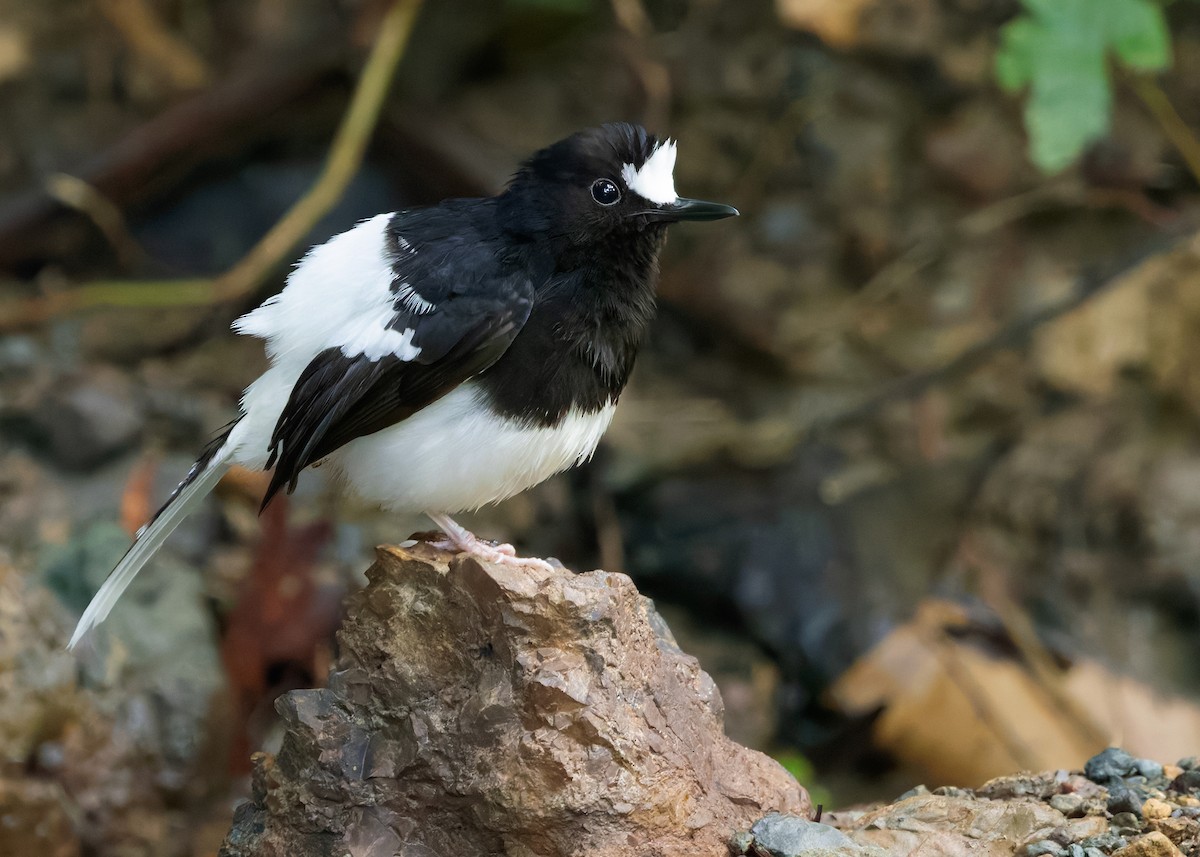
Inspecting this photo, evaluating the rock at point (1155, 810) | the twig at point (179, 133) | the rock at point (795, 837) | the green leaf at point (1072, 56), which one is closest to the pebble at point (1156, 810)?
the rock at point (1155, 810)

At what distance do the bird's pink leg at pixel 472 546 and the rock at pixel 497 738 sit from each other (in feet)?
0.46

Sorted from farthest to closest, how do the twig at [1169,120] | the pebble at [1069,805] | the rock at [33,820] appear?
the twig at [1169,120] → the rock at [33,820] → the pebble at [1069,805]

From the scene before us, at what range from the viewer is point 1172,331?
6910 mm

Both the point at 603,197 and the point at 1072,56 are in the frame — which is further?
the point at 1072,56

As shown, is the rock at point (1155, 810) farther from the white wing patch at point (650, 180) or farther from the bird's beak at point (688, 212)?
the white wing patch at point (650, 180)

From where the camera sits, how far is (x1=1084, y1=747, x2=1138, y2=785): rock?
3561 mm

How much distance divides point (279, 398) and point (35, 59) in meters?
4.44

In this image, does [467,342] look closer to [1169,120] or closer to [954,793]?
[954,793]

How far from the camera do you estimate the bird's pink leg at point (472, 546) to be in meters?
3.37

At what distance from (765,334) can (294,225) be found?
2.41 meters

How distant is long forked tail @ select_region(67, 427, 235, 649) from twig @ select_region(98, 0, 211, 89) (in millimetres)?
3891

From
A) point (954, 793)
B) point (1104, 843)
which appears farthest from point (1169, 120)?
point (1104, 843)

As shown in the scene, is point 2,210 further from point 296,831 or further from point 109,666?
point 296,831

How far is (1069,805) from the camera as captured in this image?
3.37m
